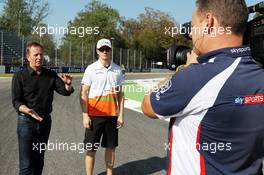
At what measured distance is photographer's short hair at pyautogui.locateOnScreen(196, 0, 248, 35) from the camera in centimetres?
165

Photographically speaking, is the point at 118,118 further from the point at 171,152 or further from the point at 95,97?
the point at 171,152

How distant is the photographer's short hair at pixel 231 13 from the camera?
165 centimetres

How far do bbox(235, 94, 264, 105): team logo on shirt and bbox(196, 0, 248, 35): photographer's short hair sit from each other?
0.97 feet

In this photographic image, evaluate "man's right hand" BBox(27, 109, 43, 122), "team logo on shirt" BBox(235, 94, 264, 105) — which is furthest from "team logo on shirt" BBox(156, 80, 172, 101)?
"man's right hand" BBox(27, 109, 43, 122)

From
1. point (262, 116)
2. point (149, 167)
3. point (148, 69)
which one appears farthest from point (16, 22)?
point (262, 116)

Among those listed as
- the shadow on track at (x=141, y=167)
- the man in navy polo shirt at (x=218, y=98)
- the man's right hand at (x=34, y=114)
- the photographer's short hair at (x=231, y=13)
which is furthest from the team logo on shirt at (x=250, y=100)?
the shadow on track at (x=141, y=167)

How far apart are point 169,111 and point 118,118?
3444 mm

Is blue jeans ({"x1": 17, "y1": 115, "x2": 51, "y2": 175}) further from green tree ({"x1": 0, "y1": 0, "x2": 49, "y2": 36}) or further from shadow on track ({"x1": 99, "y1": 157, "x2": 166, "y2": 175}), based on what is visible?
green tree ({"x1": 0, "y1": 0, "x2": 49, "y2": 36})

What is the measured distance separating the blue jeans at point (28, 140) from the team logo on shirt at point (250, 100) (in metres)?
3.17

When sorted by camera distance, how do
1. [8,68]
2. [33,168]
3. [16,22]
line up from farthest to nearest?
[16,22] < [8,68] < [33,168]

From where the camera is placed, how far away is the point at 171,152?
72.6 inches

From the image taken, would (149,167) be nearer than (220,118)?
No

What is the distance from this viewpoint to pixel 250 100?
1627mm

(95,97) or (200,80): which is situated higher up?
(200,80)
